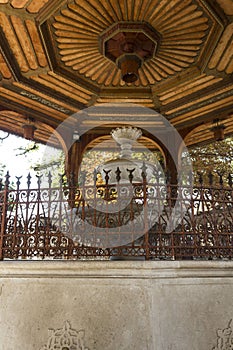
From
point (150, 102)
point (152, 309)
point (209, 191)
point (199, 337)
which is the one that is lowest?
point (199, 337)

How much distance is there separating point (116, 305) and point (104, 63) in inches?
154

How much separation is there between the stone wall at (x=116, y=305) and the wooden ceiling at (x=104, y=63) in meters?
3.20

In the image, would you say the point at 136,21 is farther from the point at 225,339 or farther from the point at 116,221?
the point at 225,339

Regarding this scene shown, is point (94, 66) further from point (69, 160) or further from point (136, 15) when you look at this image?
point (69, 160)

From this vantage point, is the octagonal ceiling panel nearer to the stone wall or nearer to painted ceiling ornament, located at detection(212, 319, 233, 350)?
the stone wall

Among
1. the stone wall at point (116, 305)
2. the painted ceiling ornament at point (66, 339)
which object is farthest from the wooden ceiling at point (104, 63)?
the painted ceiling ornament at point (66, 339)

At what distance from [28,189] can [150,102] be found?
12.3 ft

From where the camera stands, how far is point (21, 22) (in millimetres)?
4391

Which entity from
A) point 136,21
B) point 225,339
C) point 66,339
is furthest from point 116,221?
point 136,21

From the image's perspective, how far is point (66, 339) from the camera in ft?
11.5

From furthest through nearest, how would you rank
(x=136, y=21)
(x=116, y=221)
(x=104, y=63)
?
(x=104, y=63) < (x=136, y=21) < (x=116, y=221)

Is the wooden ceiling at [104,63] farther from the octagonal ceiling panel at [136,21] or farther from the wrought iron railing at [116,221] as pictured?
the wrought iron railing at [116,221]

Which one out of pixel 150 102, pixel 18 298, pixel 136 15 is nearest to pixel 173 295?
pixel 18 298

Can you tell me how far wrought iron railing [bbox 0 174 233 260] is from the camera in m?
3.88
